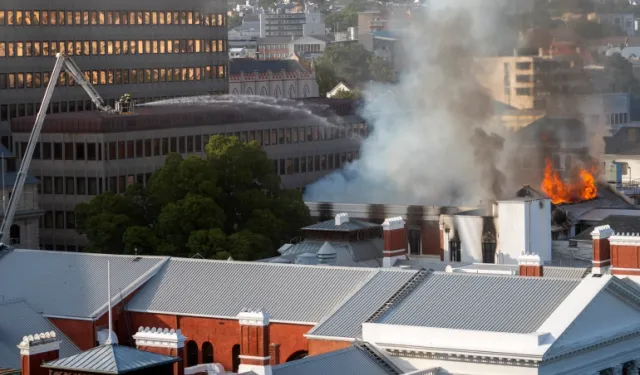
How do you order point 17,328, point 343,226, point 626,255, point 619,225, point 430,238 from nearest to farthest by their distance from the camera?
point 17,328 < point 626,255 < point 343,226 < point 619,225 < point 430,238

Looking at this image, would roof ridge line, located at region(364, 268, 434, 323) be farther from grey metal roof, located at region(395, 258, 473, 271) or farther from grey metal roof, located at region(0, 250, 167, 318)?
grey metal roof, located at region(395, 258, 473, 271)

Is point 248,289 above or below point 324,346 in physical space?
above

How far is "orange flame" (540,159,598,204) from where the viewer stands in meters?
187

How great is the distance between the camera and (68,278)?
132000 millimetres

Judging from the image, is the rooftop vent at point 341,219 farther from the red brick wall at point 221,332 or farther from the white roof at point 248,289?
the red brick wall at point 221,332

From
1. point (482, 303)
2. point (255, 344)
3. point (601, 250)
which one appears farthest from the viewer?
point (601, 250)

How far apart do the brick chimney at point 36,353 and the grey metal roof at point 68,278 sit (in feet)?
102

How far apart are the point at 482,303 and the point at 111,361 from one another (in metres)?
32.4

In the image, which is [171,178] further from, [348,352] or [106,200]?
[348,352]

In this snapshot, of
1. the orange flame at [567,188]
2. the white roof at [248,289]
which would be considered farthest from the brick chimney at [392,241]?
the orange flame at [567,188]

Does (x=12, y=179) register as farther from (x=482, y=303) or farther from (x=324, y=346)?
(x=482, y=303)

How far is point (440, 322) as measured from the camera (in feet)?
370

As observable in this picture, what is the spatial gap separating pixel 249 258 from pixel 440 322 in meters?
51.0

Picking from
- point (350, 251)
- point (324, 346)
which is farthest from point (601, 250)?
point (350, 251)
